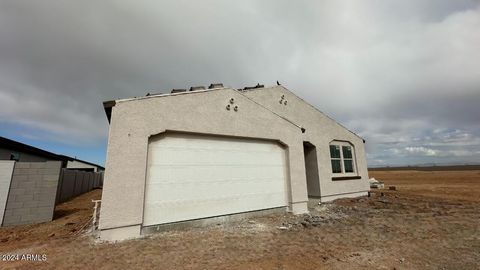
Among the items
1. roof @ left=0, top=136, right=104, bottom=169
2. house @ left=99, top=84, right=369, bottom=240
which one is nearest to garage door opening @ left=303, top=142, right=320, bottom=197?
house @ left=99, top=84, right=369, bottom=240

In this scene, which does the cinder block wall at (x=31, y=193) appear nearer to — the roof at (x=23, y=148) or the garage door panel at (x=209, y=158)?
the garage door panel at (x=209, y=158)

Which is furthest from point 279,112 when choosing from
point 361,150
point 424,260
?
point 424,260

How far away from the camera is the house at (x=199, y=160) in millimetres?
6281

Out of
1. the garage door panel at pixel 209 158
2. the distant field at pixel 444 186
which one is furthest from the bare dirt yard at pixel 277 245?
the distant field at pixel 444 186

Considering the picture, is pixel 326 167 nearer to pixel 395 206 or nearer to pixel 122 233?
pixel 395 206

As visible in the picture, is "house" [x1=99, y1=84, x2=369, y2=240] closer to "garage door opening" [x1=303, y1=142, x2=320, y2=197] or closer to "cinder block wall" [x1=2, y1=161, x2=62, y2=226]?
"garage door opening" [x1=303, y1=142, x2=320, y2=197]

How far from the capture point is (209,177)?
7.92m

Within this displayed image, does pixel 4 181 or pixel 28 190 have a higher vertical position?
pixel 4 181

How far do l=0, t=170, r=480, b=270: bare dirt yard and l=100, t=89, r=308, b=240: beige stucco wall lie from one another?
2.95 ft

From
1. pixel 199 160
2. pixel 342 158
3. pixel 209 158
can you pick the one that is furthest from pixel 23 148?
pixel 342 158

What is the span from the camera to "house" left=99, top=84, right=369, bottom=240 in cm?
628

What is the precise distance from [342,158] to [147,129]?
11.6 metres

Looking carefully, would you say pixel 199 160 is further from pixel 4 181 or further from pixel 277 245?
pixel 4 181

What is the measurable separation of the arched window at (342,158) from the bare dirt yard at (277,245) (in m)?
4.65
